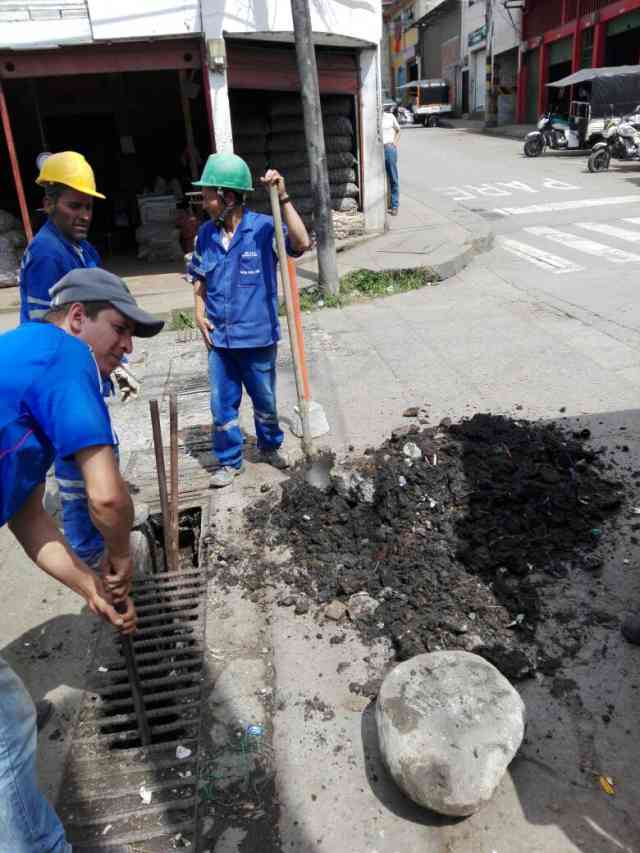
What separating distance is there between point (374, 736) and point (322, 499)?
160cm

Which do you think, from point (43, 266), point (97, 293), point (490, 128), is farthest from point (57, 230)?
point (490, 128)

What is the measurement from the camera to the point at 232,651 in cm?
309

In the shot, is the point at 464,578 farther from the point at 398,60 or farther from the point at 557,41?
the point at 398,60

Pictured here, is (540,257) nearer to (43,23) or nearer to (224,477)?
(43,23)

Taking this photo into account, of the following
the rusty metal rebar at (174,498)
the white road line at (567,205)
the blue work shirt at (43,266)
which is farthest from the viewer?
the white road line at (567,205)

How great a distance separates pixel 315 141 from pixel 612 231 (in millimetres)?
5864

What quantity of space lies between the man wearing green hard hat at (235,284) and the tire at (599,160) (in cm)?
1647

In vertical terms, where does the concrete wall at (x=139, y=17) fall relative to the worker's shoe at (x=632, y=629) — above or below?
above

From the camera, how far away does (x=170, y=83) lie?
1217cm

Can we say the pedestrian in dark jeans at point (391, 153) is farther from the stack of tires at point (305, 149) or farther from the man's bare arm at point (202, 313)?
the man's bare arm at point (202, 313)

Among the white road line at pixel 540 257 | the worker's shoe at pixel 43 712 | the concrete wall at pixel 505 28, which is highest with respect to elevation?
the concrete wall at pixel 505 28

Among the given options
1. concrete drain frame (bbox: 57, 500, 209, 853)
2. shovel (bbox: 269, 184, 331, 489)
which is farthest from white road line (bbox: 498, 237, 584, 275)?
concrete drain frame (bbox: 57, 500, 209, 853)

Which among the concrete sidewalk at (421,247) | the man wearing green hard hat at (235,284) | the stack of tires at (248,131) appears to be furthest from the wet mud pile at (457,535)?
→ the stack of tires at (248,131)

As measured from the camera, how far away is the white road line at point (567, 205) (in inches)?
539
